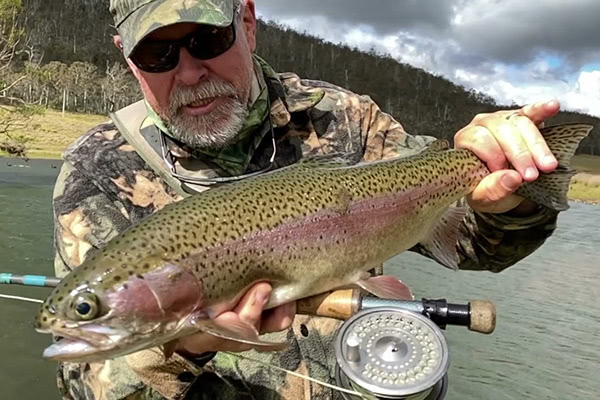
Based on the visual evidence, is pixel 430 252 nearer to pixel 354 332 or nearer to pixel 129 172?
pixel 354 332

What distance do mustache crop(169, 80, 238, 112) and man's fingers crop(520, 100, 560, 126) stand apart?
1.66 metres

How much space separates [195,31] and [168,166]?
807 millimetres

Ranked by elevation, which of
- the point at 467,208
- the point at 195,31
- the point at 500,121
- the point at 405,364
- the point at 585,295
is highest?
the point at 195,31

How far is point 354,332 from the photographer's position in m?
2.93

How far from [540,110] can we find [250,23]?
1969mm

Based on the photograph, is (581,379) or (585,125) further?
(581,379)

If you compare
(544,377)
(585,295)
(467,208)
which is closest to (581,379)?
(544,377)

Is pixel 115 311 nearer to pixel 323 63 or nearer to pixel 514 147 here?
pixel 514 147

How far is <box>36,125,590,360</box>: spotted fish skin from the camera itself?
256cm

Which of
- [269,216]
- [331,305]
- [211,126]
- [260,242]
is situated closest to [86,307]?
[260,242]

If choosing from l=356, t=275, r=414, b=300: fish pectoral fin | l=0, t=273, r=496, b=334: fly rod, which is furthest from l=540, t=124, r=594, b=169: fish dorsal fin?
l=356, t=275, r=414, b=300: fish pectoral fin

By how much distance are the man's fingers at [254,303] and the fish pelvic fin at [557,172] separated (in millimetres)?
1374

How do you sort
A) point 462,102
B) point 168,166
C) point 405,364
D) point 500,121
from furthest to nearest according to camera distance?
point 462,102 < point 168,166 < point 500,121 < point 405,364

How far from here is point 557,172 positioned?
321 cm
